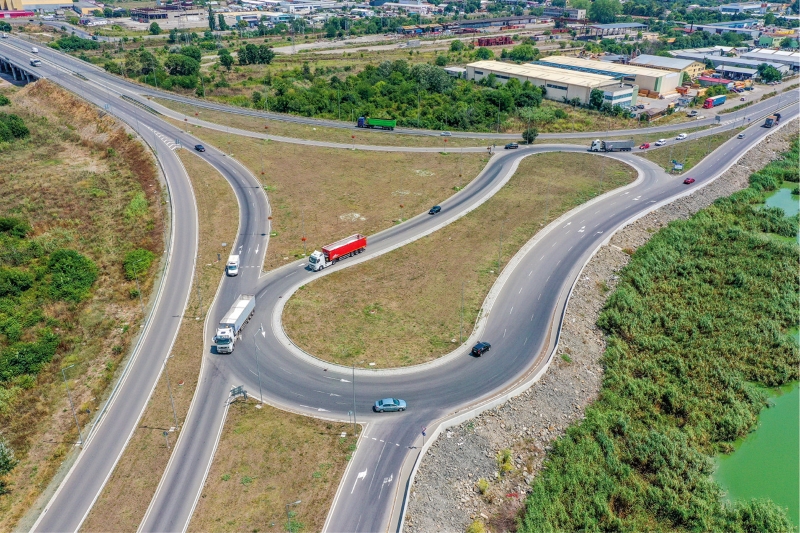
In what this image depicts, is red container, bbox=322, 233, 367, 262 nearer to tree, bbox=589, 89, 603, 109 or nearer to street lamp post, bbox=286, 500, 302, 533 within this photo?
street lamp post, bbox=286, 500, 302, 533

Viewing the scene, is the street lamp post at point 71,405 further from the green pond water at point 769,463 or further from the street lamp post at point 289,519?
the green pond water at point 769,463

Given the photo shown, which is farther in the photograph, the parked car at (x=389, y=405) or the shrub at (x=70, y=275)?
the shrub at (x=70, y=275)

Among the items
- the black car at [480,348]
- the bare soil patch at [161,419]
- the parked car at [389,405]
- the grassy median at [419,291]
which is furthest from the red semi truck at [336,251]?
the parked car at [389,405]

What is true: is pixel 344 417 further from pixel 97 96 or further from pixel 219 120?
pixel 97 96

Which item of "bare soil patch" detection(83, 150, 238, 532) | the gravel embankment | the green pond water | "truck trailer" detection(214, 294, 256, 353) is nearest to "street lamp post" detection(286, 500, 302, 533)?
the gravel embankment

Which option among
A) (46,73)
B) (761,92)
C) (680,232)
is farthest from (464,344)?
(761,92)

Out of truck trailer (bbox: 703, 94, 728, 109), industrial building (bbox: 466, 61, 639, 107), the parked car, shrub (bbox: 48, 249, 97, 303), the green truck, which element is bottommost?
the parked car
